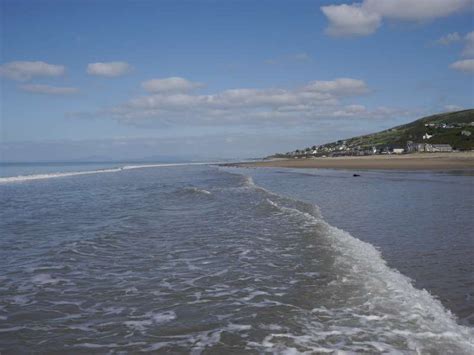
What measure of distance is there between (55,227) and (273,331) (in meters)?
10.7

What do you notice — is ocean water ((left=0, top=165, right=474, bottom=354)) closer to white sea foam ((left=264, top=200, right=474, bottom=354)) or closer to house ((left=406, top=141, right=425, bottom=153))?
white sea foam ((left=264, top=200, right=474, bottom=354))

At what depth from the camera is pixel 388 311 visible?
6.22 meters

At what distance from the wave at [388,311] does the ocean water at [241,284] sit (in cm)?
3

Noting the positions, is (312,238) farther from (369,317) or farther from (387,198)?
(387,198)

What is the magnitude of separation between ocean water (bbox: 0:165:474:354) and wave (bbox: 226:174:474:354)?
26mm

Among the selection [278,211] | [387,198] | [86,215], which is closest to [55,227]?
[86,215]

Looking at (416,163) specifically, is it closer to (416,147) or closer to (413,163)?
(413,163)

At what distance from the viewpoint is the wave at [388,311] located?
205 inches

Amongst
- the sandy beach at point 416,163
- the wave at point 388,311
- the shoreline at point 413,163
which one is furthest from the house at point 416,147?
the wave at point 388,311

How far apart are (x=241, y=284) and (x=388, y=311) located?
2691 millimetres

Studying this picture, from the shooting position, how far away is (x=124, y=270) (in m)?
8.88

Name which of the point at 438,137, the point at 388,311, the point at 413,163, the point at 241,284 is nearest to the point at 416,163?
the point at 413,163

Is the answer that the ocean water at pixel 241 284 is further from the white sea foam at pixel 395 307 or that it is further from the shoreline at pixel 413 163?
the shoreline at pixel 413 163

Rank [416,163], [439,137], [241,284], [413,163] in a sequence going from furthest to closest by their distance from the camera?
[439,137] < [413,163] < [416,163] < [241,284]
